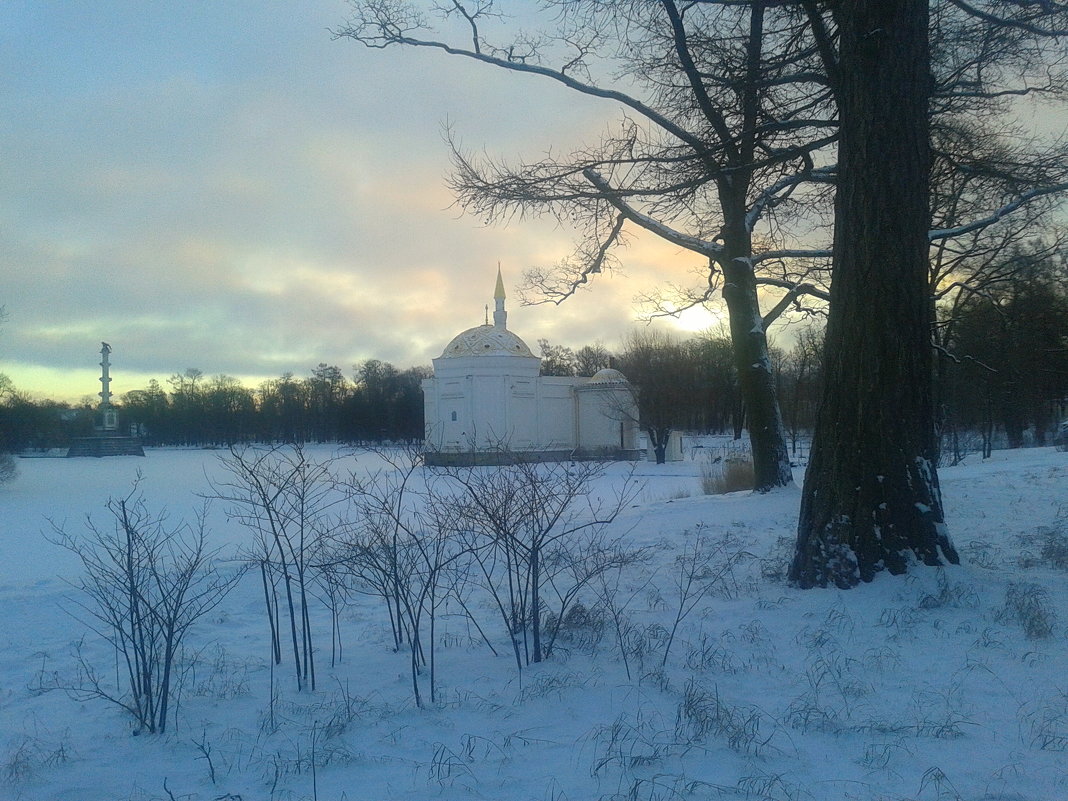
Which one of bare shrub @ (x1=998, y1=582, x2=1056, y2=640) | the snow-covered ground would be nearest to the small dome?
the snow-covered ground

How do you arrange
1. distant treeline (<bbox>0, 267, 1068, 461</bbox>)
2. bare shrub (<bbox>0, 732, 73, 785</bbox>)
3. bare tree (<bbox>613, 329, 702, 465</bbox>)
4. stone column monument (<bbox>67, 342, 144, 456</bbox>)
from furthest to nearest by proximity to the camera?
stone column monument (<bbox>67, 342, 144, 456</bbox>) → bare tree (<bbox>613, 329, 702, 465</bbox>) → distant treeline (<bbox>0, 267, 1068, 461</bbox>) → bare shrub (<bbox>0, 732, 73, 785</bbox>)

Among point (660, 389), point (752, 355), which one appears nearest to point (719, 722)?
point (752, 355)

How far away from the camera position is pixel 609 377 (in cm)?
4519

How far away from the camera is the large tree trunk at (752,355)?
1268 centimetres

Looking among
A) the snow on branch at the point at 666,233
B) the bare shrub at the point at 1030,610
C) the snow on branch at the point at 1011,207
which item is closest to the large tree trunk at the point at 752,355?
the snow on branch at the point at 666,233

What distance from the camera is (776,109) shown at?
10.7 m

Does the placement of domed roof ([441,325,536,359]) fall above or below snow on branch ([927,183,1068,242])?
above

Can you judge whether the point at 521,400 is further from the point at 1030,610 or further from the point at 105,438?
the point at 1030,610

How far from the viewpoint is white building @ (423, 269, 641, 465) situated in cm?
4338

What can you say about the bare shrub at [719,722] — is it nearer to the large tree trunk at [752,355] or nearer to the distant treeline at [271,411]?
the large tree trunk at [752,355]

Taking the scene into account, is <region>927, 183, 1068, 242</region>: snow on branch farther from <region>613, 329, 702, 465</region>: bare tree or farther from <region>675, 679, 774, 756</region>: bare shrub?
<region>613, 329, 702, 465</region>: bare tree

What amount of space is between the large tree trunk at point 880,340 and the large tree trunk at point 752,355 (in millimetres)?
5762

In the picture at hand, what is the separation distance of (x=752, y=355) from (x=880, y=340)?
19.9 feet

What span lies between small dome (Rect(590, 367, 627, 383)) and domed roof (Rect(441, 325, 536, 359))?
3978mm
